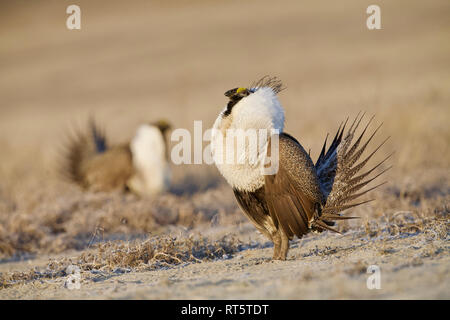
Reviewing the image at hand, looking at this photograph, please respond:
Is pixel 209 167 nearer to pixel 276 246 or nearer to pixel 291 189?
pixel 276 246

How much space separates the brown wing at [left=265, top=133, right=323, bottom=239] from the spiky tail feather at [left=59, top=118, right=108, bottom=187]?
14.2 feet

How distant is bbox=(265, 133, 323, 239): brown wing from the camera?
12.2 ft

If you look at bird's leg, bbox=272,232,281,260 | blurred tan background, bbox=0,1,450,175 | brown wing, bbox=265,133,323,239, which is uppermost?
blurred tan background, bbox=0,1,450,175

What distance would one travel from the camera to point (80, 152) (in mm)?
7828

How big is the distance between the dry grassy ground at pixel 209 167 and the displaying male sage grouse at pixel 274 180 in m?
0.25

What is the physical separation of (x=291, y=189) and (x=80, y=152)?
4687 mm

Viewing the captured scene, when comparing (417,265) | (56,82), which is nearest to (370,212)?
(417,265)

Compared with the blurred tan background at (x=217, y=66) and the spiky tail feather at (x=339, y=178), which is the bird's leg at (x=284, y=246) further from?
the blurred tan background at (x=217, y=66)

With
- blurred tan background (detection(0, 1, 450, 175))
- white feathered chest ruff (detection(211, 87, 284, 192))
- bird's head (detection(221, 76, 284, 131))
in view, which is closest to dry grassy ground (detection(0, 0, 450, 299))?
blurred tan background (detection(0, 1, 450, 175))

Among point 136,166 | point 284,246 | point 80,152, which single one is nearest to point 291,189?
point 284,246

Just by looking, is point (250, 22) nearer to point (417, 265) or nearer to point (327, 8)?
point (327, 8)

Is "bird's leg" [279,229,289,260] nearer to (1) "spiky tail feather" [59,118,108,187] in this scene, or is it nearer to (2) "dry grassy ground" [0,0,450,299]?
(2) "dry grassy ground" [0,0,450,299]

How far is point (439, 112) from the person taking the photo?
826cm
